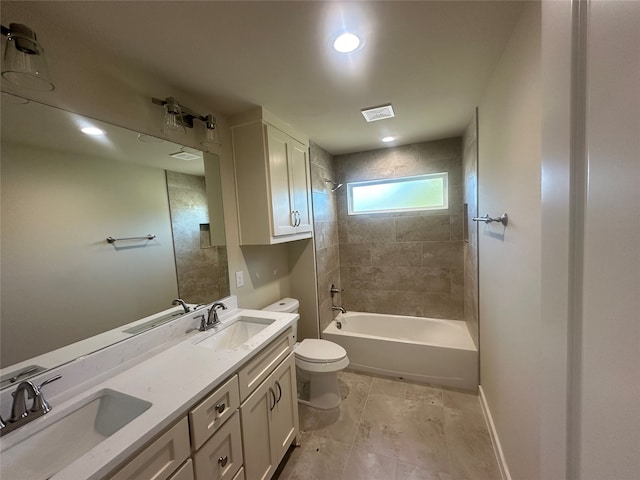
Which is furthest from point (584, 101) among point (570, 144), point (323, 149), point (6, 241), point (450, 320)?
point (450, 320)

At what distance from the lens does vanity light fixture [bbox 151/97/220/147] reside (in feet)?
4.63

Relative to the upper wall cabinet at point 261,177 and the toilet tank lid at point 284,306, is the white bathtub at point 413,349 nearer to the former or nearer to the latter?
the toilet tank lid at point 284,306

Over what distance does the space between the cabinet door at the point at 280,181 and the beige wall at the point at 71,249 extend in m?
0.76

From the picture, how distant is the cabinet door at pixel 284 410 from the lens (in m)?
1.49

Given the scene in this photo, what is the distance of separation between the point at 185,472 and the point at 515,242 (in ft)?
5.54

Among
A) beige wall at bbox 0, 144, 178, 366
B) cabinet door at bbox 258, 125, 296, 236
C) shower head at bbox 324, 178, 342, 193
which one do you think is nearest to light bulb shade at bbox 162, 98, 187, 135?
beige wall at bbox 0, 144, 178, 366

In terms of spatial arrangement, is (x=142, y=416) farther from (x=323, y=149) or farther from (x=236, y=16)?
(x=323, y=149)

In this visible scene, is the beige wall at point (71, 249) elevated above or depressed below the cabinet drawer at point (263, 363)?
above

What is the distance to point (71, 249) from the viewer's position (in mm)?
1089

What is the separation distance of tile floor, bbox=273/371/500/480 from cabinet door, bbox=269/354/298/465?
180 millimetres

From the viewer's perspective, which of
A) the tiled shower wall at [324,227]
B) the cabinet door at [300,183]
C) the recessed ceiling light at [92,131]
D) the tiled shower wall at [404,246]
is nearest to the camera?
the recessed ceiling light at [92,131]

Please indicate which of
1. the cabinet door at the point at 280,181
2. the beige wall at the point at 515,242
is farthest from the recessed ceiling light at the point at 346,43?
the cabinet door at the point at 280,181

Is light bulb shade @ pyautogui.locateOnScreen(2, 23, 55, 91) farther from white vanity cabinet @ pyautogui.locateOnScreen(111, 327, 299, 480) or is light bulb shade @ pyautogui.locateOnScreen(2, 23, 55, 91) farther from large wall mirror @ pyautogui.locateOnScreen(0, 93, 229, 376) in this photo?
white vanity cabinet @ pyautogui.locateOnScreen(111, 327, 299, 480)

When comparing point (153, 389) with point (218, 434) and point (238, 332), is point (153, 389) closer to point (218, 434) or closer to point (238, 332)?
point (218, 434)
